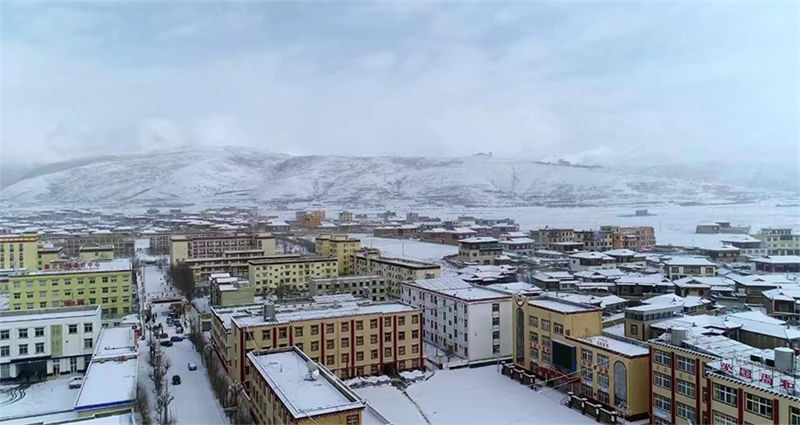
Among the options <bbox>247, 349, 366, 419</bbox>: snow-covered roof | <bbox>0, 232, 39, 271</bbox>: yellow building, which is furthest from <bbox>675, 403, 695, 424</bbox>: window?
<bbox>0, 232, 39, 271</bbox>: yellow building

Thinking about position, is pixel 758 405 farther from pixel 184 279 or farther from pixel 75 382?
pixel 184 279

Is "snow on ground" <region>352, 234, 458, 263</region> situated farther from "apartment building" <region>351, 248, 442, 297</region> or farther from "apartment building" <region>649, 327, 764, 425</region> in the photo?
"apartment building" <region>649, 327, 764, 425</region>

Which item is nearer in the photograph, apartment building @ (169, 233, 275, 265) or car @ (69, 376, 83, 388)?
car @ (69, 376, 83, 388)

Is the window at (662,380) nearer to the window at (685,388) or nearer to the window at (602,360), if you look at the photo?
the window at (685,388)

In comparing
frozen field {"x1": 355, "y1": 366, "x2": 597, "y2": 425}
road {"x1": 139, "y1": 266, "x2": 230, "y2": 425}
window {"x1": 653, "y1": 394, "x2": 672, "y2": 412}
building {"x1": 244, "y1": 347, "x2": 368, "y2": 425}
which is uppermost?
building {"x1": 244, "y1": 347, "x2": 368, "y2": 425}

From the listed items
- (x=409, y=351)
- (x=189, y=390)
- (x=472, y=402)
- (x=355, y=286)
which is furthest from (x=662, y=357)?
(x=355, y=286)

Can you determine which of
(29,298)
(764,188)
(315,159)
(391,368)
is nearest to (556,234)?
(391,368)
